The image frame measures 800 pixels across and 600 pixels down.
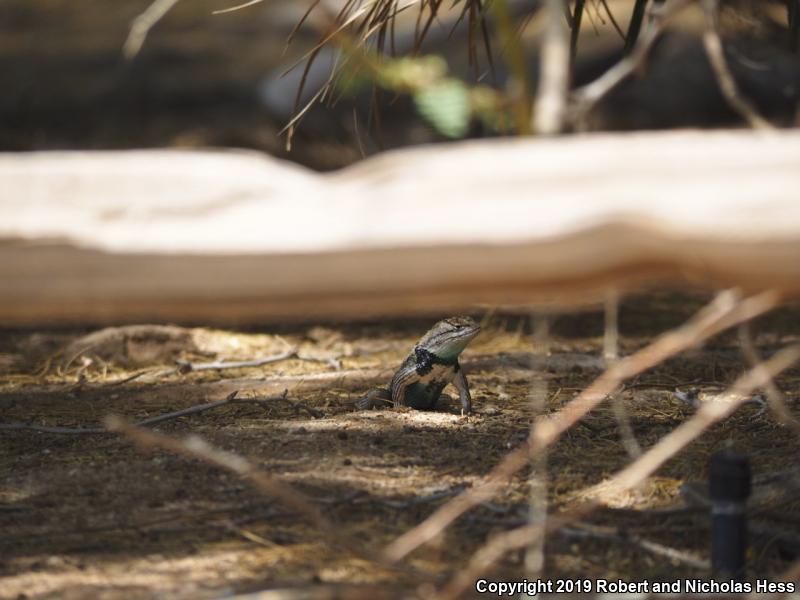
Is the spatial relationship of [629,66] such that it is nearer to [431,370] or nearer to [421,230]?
[431,370]

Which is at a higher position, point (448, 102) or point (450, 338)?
point (448, 102)

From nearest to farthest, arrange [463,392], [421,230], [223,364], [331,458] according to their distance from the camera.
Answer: [421,230]
[331,458]
[463,392]
[223,364]

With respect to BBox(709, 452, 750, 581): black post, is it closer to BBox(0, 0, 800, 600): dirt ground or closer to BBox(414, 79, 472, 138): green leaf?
BBox(0, 0, 800, 600): dirt ground

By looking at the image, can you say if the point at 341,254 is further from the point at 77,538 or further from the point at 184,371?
the point at 184,371

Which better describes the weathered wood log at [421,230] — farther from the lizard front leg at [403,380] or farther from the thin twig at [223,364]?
the thin twig at [223,364]

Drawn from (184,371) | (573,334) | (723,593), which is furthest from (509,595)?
(573,334)

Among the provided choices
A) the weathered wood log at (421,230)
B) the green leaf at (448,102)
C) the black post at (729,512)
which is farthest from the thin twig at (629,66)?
the weathered wood log at (421,230)

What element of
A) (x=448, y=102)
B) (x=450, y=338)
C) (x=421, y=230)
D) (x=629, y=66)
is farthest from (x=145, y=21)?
(x=629, y=66)
